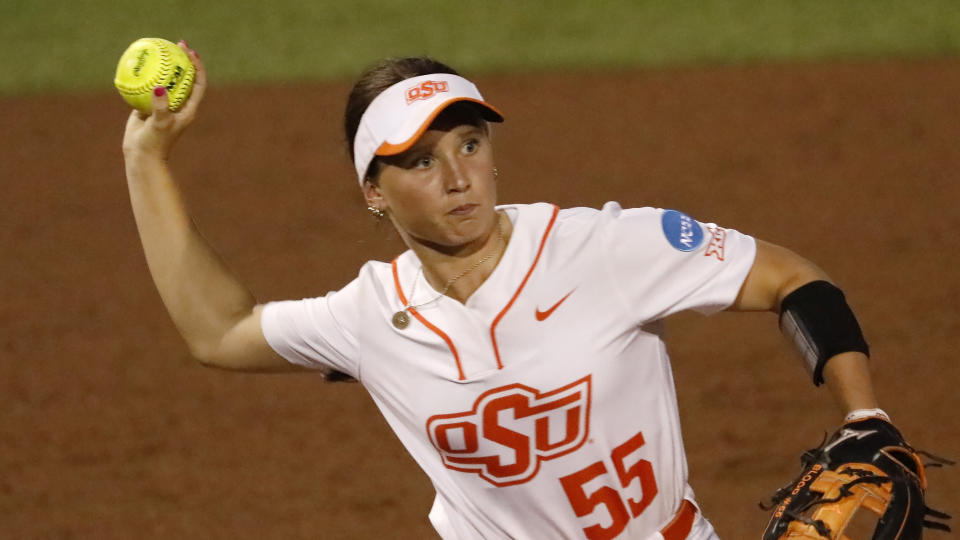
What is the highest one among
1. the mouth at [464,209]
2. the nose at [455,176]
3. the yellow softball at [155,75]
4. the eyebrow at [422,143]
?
the yellow softball at [155,75]

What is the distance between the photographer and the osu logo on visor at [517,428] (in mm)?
2861

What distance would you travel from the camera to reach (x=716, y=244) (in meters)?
2.87

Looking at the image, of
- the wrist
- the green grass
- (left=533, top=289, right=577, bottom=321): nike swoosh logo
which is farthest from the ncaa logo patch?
the green grass

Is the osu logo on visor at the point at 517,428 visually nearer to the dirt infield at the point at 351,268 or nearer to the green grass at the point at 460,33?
the dirt infield at the point at 351,268

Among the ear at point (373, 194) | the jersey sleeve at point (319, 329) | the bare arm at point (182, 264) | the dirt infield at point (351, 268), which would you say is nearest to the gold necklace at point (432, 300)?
the jersey sleeve at point (319, 329)

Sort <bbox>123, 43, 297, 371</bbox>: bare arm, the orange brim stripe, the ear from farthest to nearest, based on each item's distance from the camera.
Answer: <bbox>123, 43, 297, 371</bbox>: bare arm → the ear → the orange brim stripe

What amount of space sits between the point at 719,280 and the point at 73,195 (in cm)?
716

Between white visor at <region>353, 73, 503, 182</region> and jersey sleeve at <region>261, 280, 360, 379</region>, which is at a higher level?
white visor at <region>353, 73, 503, 182</region>

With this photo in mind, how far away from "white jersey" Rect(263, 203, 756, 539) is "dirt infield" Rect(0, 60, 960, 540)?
1.55 m

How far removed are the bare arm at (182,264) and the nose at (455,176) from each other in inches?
24.3

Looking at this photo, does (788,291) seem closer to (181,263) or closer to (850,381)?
(850,381)

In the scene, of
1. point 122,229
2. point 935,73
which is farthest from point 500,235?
point 935,73

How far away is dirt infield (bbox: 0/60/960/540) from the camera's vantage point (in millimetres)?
5648

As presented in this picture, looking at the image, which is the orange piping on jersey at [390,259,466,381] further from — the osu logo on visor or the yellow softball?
the yellow softball
